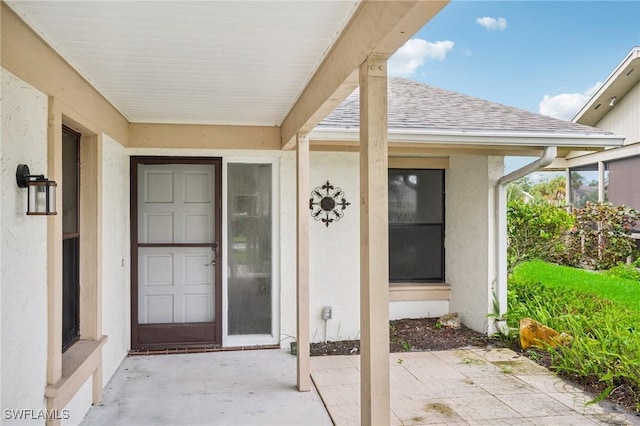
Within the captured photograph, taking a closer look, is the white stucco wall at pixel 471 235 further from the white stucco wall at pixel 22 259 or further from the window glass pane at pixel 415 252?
the white stucco wall at pixel 22 259

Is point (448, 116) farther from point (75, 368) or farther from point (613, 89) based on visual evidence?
point (613, 89)

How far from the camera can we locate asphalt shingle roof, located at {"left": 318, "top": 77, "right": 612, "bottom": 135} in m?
5.19

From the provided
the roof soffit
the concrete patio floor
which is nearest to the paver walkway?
the concrete patio floor

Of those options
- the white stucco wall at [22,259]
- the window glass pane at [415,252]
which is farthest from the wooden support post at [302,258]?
the window glass pane at [415,252]

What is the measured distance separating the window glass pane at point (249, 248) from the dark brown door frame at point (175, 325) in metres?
0.13

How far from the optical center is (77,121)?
3.45 metres

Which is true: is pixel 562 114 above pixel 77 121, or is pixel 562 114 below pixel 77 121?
above

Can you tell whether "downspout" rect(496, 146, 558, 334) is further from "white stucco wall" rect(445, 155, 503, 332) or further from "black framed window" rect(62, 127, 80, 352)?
"black framed window" rect(62, 127, 80, 352)

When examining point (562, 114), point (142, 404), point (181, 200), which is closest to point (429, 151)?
point (181, 200)

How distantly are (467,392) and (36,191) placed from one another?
3587 millimetres

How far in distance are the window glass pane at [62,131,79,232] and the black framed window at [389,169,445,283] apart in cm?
388

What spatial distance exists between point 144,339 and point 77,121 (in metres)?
2.88

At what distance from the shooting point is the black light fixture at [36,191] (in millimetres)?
2541

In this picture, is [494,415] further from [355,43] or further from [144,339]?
[144,339]
